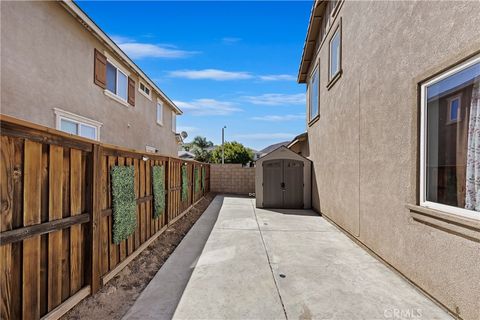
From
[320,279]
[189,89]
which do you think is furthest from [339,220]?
[189,89]

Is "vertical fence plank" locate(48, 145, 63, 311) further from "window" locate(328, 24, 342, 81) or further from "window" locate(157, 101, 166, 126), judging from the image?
"window" locate(157, 101, 166, 126)

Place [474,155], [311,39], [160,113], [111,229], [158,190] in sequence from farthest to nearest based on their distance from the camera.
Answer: [160,113]
[311,39]
[158,190]
[111,229]
[474,155]

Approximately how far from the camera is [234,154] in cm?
3381

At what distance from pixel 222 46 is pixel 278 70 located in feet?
15.4

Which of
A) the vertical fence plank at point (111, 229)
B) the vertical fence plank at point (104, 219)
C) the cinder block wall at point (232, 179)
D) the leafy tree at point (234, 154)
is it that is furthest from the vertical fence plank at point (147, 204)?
the leafy tree at point (234, 154)

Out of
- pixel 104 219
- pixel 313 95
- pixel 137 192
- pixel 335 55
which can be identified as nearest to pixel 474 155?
pixel 104 219

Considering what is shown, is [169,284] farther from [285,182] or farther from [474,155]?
[285,182]

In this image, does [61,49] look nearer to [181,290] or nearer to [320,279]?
[181,290]

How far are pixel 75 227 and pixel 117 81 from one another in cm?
734

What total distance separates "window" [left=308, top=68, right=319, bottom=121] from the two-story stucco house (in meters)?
3.42

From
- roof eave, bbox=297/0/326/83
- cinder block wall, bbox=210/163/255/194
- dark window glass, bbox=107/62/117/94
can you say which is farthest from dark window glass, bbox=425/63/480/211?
cinder block wall, bbox=210/163/255/194

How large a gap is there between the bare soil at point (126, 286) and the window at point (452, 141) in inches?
162

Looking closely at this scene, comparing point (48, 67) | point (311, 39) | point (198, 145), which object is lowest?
point (48, 67)

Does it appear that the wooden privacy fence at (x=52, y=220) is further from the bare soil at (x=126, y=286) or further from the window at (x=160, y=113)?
the window at (x=160, y=113)
